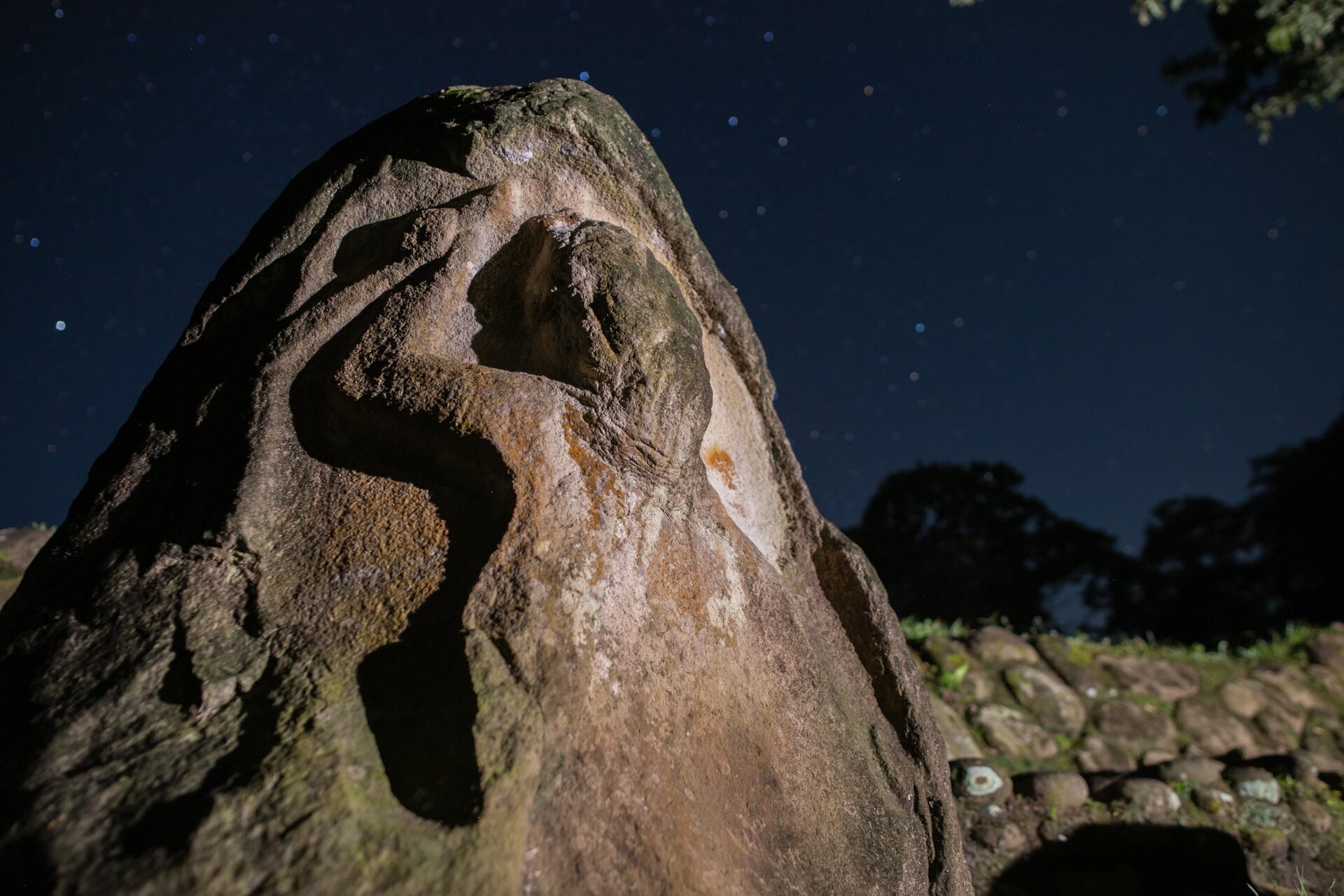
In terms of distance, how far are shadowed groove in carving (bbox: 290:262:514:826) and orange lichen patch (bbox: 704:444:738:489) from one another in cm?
77

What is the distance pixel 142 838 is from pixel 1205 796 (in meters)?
4.12

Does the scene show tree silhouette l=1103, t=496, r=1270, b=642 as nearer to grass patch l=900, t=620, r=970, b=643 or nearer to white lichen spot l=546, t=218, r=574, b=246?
grass patch l=900, t=620, r=970, b=643

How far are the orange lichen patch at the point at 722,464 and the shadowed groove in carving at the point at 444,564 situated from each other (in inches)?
30.4

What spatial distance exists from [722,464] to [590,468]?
25.8 inches

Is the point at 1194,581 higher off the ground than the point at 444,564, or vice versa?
the point at 1194,581

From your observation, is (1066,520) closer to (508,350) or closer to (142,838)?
(508,350)

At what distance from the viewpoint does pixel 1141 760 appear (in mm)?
4098

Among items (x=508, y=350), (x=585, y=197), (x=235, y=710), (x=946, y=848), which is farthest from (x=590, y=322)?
(x=946, y=848)

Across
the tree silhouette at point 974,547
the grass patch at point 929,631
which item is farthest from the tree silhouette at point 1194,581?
the grass patch at point 929,631

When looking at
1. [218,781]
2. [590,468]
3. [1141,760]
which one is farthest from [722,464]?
[1141,760]

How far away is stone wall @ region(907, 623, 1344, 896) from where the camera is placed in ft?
9.64

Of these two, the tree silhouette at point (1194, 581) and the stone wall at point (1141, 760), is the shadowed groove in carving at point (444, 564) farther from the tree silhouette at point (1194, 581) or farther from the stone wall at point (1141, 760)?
the tree silhouette at point (1194, 581)

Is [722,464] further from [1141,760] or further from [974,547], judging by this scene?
[974,547]

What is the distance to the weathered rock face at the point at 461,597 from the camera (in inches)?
41.3
